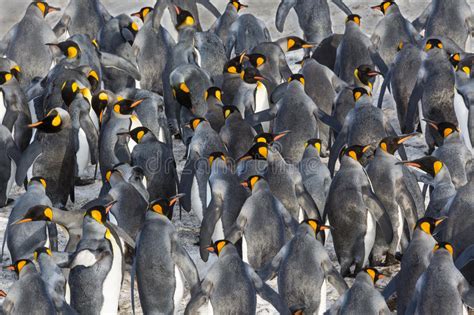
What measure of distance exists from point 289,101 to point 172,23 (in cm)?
295

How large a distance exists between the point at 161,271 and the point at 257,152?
160 cm

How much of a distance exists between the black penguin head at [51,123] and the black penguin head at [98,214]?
1768 mm

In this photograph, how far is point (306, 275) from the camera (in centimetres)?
695

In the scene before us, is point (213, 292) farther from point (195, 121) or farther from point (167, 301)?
point (195, 121)

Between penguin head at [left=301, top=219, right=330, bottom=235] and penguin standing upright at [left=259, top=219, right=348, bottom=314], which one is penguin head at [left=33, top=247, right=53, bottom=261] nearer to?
penguin standing upright at [left=259, top=219, right=348, bottom=314]

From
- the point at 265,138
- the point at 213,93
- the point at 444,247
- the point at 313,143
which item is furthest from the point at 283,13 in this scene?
the point at 444,247

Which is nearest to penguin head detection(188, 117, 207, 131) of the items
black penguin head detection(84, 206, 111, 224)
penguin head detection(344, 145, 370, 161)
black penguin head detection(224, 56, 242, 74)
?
black penguin head detection(224, 56, 242, 74)

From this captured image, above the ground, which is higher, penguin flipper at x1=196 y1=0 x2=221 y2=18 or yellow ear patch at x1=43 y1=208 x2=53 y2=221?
yellow ear patch at x1=43 y1=208 x2=53 y2=221

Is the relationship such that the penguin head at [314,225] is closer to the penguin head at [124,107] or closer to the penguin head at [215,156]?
the penguin head at [215,156]

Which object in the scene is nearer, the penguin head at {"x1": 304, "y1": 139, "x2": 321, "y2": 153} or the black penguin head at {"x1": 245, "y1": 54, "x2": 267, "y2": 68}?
the penguin head at {"x1": 304, "y1": 139, "x2": 321, "y2": 153}

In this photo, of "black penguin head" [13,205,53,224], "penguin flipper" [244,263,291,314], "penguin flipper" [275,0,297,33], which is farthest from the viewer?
"penguin flipper" [275,0,297,33]

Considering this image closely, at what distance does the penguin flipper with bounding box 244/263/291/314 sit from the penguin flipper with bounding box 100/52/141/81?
4.34 metres

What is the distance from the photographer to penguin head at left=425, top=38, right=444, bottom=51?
996cm

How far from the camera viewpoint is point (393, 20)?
1146cm
